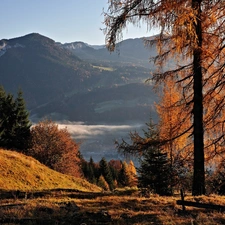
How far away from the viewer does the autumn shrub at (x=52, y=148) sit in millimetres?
41322

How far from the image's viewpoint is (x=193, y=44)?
910 centimetres

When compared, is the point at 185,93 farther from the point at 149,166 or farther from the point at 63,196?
the point at 149,166

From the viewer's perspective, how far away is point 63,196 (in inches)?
368

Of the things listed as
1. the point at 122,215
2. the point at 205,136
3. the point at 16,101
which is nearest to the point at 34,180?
the point at 205,136

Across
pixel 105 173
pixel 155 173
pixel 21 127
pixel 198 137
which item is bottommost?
pixel 105 173

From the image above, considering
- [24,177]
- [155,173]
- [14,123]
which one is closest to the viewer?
[24,177]

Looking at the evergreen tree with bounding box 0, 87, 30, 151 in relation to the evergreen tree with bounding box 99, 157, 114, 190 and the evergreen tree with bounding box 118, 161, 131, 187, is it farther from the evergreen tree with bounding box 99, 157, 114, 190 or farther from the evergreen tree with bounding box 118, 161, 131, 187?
the evergreen tree with bounding box 99, 157, 114, 190

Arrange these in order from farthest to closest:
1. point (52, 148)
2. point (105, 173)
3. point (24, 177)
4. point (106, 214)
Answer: point (105, 173), point (52, 148), point (24, 177), point (106, 214)

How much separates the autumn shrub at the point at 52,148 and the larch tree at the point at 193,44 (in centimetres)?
3330

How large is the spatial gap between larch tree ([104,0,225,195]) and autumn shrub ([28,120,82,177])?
33.3 m

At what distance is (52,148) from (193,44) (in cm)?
3656

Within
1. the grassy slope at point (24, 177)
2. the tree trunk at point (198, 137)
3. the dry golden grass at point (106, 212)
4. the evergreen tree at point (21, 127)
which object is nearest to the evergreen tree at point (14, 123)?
the evergreen tree at point (21, 127)

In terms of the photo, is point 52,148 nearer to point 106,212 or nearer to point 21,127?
point 21,127

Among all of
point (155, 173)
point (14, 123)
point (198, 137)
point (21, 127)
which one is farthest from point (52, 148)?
point (198, 137)
